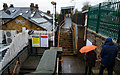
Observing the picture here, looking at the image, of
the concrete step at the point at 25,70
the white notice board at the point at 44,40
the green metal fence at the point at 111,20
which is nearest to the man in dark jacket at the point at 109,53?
the green metal fence at the point at 111,20

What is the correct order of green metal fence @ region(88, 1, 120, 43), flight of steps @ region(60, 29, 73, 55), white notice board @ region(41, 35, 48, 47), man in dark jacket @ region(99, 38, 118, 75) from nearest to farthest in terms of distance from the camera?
1. man in dark jacket @ region(99, 38, 118, 75)
2. green metal fence @ region(88, 1, 120, 43)
3. white notice board @ region(41, 35, 48, 47)
4. flight of steps @ region(60, 29, 73, 55)

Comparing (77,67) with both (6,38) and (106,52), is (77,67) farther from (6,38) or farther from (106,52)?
(6,38)

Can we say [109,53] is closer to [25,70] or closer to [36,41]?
[36,41]

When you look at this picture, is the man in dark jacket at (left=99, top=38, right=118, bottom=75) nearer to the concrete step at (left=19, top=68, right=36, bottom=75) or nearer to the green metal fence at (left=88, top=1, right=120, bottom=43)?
the green metal fence at (left=88, top=1, right=120, bottom=43)

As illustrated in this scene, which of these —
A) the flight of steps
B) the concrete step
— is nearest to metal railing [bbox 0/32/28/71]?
the concrete step

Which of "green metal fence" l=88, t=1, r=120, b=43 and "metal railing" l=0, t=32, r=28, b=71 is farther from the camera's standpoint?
"metal railing" l=0, t=32, r=28, b=71

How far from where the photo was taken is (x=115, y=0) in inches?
148

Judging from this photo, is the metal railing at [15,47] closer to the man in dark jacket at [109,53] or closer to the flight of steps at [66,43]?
the flight of steps at [66,43]

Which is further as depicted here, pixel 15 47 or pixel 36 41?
pixel 36 41

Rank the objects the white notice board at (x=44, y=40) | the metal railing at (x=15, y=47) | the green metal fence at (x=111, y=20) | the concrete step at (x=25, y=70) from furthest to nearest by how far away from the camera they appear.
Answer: the white notice board at (x=44, y=40)
the concrete step at (x=25, y=70)
the metal railing at (x=15, y=47)
the green metal fence at (x=111, y=20)

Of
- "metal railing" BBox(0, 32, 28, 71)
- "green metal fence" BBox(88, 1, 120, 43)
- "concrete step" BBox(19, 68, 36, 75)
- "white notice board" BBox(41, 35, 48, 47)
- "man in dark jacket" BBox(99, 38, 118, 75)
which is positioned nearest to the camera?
"man in dark jacket" BBox(99, 38, 118, 75)

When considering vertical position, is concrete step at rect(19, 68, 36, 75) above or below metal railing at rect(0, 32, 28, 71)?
below

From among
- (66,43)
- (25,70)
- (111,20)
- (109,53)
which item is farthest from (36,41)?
(109,53)

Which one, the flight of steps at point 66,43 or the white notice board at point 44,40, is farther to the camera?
the flight of steps at point 66,43
